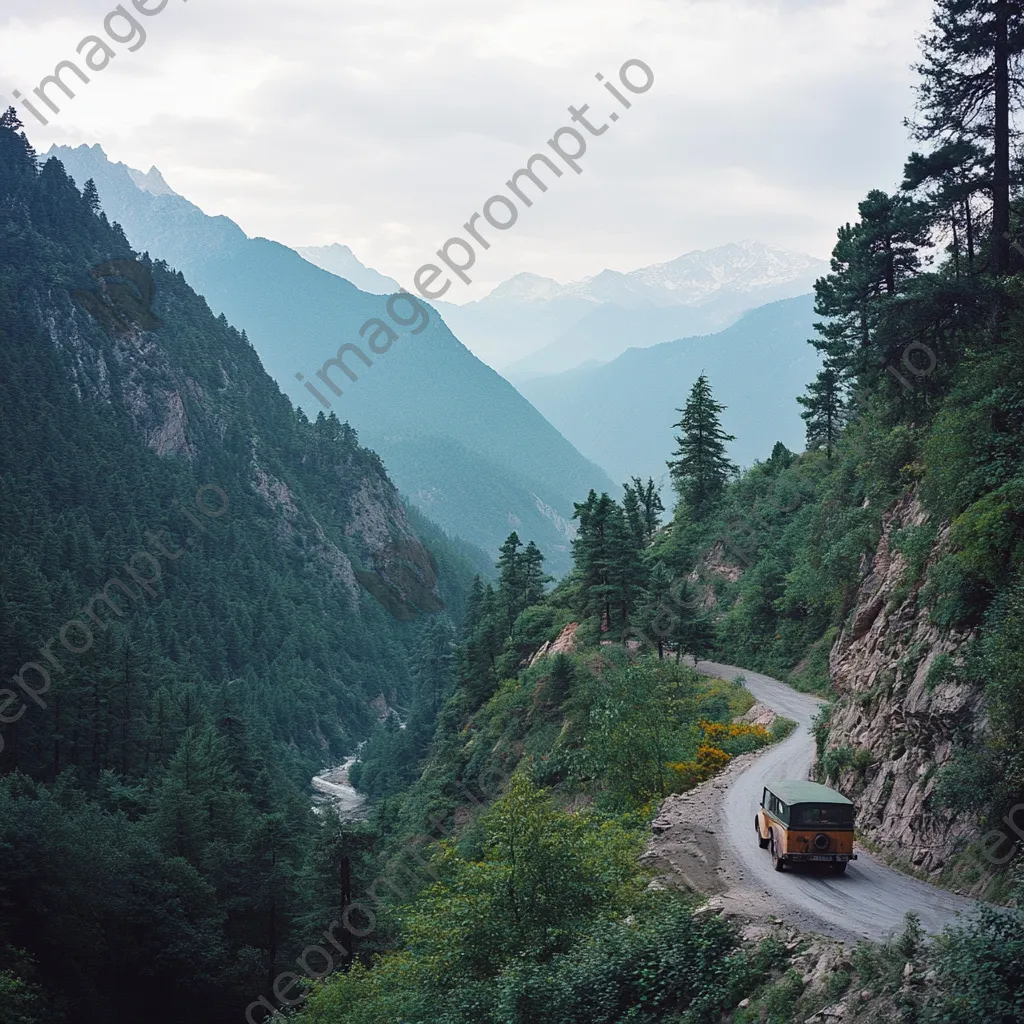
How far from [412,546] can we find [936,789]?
17123cm

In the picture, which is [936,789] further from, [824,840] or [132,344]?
[132,344]

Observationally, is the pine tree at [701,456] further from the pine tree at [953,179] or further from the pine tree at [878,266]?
the pine tree at [953,179]

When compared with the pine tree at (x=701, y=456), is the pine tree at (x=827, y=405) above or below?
above

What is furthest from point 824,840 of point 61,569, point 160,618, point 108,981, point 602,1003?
point 160,618

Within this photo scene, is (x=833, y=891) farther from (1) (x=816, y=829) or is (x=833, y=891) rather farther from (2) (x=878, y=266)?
(2) (x=878, y=266)

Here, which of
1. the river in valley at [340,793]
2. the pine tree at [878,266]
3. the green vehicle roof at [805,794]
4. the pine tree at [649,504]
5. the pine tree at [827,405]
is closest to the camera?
the green vehicle roof at [805,794]

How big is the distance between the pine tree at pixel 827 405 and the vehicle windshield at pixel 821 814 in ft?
127

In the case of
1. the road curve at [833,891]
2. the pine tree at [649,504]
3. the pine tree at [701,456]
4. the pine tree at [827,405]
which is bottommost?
the road curve at [833,891]

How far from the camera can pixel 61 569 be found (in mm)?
93750

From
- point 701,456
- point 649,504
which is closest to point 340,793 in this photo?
point 649,504

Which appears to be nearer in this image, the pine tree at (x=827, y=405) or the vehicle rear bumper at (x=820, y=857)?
the vehicle rear bumper at (x=820, y=857)

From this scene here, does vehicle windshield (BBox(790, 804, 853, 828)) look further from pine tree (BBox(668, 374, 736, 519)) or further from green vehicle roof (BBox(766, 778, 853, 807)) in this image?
pine tree (BBox(668, 374, 736, 519))

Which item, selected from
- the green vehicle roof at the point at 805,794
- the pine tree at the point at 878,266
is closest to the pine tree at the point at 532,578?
the pine tree at the point at 878,266

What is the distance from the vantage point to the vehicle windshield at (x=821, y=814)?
1641cm
